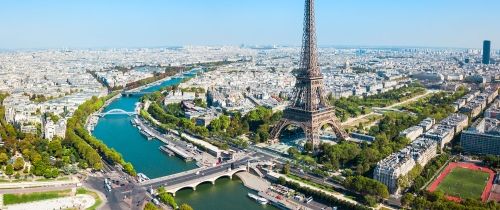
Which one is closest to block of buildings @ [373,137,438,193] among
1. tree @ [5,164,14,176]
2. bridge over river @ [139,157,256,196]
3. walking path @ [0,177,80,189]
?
bridge over river @ [139,157,256,196]

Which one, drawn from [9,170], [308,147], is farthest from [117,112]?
[308,147]

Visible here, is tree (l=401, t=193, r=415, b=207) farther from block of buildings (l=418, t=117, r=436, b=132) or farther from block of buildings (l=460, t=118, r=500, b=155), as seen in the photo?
block of buildings (l=418, t=117, r=436, b=132)

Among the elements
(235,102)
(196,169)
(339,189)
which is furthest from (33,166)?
(235,102)

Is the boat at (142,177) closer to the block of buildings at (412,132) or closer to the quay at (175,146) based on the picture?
the quay at (175,146)

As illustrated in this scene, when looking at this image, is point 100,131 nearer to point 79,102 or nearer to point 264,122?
point 79,102

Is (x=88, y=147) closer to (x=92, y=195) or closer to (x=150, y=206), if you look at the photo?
(x=92, y=195)
